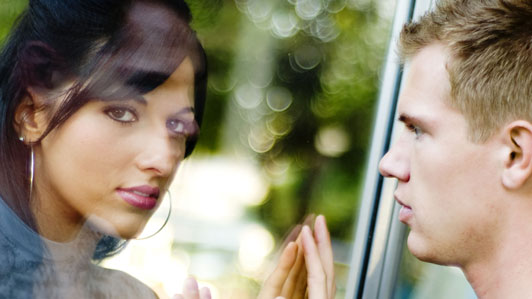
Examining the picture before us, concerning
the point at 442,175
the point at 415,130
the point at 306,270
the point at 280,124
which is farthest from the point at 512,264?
the point at 280,124

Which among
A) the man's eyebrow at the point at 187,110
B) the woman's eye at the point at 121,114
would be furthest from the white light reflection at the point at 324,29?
the woman's eye at the point at 121,114

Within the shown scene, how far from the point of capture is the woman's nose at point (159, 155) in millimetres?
1095

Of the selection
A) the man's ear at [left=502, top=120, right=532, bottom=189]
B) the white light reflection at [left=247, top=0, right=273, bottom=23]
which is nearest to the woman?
the white light reflection at [left=247, top=0, right=273, bottom=23]

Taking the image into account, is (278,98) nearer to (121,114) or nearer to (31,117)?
(121,114)

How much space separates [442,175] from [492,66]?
0.79ft

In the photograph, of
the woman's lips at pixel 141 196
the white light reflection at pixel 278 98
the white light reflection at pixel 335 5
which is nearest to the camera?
the woman's lips at pixel 141 196

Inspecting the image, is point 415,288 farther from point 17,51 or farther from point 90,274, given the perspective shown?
point 17,51

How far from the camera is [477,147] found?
1.23 meters

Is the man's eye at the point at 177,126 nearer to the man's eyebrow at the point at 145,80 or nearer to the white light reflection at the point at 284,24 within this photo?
the man's eyebrow at the point at 145,80

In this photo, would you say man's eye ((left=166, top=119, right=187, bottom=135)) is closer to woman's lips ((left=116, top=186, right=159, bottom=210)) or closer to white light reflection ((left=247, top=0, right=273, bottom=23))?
woman's lips ((left=116, top=186, right=159, bottom=210))

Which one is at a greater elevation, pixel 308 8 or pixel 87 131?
pixel 308 8

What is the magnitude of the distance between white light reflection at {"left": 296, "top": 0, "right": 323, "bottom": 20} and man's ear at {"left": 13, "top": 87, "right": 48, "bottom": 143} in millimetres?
619

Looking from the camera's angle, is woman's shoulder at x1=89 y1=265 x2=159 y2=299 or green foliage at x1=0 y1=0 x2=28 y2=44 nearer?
green foliage at x1=0 y1=0 x2=28 y2=44

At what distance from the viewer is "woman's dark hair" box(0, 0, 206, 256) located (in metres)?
0.97
